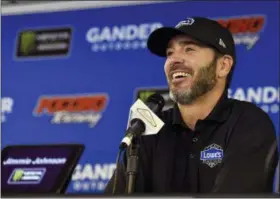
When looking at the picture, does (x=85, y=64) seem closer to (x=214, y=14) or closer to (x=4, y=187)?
(x=214, y=14)

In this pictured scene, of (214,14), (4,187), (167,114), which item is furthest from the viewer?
(214,14)

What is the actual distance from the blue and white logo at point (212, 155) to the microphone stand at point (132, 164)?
11.5 inches

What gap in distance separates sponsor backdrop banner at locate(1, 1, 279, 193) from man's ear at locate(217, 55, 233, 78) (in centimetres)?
117

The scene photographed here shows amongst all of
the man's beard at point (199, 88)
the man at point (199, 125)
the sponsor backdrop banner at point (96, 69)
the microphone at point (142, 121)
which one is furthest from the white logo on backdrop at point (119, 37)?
the microphone at point (142, 121)

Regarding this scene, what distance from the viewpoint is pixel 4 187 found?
1915mm

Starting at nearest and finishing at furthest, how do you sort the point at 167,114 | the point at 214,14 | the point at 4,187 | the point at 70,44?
the point at 4,187 < the point at 167,114 < the point at 214,14 < the point at 70,44

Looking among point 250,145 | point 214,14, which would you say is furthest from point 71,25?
point 250,145

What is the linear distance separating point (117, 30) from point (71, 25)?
278 millimetres

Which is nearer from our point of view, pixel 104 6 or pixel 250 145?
pixel 250 145

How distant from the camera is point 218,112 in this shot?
1.96 metres

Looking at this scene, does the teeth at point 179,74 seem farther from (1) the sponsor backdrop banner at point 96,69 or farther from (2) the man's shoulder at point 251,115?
(1) the sponsor backdrop banner at point 96,69

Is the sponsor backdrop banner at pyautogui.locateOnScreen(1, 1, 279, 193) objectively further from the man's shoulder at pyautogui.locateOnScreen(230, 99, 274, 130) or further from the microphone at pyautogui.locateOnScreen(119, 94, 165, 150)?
the microphone at pyautogui.locateOnScreen(119, 94, 165, 150)

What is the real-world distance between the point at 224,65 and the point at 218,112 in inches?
6.1

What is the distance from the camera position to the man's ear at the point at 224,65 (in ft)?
6.57
